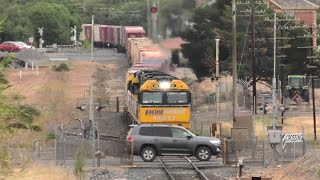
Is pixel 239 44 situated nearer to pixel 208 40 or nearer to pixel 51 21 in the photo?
pixel 208 40

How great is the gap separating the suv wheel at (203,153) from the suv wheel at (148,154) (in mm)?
1780

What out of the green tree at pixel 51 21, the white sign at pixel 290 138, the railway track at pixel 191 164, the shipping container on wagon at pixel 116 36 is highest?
the green tree at pixel 51 21

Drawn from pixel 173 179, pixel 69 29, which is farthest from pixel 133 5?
pixel 173 179

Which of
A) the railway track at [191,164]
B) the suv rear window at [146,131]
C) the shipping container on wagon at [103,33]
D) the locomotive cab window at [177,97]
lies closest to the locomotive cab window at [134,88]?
the locomotive cab window at [177,97]

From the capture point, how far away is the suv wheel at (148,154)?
31.4m

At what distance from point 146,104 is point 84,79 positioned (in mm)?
43425

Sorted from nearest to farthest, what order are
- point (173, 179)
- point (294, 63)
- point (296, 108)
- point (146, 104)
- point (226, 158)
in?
point (173, 179) < point (226, 158) < point (146, 104) < point (296, 108) < point (294, 63)

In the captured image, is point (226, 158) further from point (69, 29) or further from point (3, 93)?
point (69, 29)

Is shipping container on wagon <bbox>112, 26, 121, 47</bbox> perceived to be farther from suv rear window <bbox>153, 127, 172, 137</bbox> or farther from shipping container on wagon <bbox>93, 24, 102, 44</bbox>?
suv rear window <bbox>153, 127, 172, 137</bbox>

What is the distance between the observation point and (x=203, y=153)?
31.7 metres

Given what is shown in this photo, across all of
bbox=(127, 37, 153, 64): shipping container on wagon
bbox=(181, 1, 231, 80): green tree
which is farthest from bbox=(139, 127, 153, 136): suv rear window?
bbox=(181, 1, 231, 80): green tree

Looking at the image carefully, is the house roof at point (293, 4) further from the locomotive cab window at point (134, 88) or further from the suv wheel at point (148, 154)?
the suv wheel at point (148, 154)

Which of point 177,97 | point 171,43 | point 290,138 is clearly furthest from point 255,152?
point 171,43

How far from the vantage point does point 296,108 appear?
2387 inches
